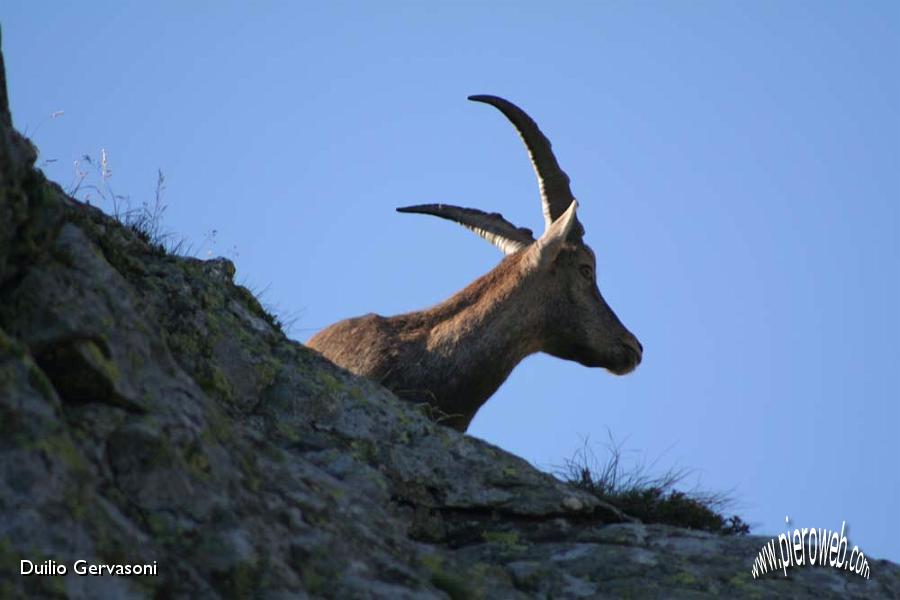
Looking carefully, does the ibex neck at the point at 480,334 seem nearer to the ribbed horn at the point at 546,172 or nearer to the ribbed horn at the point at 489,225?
the ribbed horn at the point at 489,225

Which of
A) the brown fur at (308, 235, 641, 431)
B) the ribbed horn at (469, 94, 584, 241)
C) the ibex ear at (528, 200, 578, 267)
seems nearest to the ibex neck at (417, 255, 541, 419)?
the brown fur at (308, 235, 641, 431)

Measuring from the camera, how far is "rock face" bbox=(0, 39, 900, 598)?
3.22 metres

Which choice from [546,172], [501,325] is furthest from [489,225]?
[501,325]

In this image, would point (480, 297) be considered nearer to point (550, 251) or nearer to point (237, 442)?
point (550, 251)

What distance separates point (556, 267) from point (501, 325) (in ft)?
3.26

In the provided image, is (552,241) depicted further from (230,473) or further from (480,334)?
(230,473)

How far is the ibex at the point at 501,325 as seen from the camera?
35.7 feet

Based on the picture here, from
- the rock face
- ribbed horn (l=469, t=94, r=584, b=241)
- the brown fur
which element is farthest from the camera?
ribbed horn (l=469, t=94, r=584, b=241)

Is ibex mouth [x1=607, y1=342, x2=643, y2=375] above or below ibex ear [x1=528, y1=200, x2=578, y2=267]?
below

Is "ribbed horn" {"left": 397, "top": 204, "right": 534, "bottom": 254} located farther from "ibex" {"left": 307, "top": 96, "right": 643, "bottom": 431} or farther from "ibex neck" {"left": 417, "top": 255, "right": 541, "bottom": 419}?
"ibex neck" {"left": 417, "top": 255, "right": 541, "bottom": 419}

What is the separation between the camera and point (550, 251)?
11766mm

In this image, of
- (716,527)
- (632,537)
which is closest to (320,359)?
(632,537)

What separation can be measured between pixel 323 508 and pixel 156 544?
0.87 metres

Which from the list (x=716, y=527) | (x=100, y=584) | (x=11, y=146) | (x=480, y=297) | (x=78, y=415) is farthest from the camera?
(x=480, y=297)
